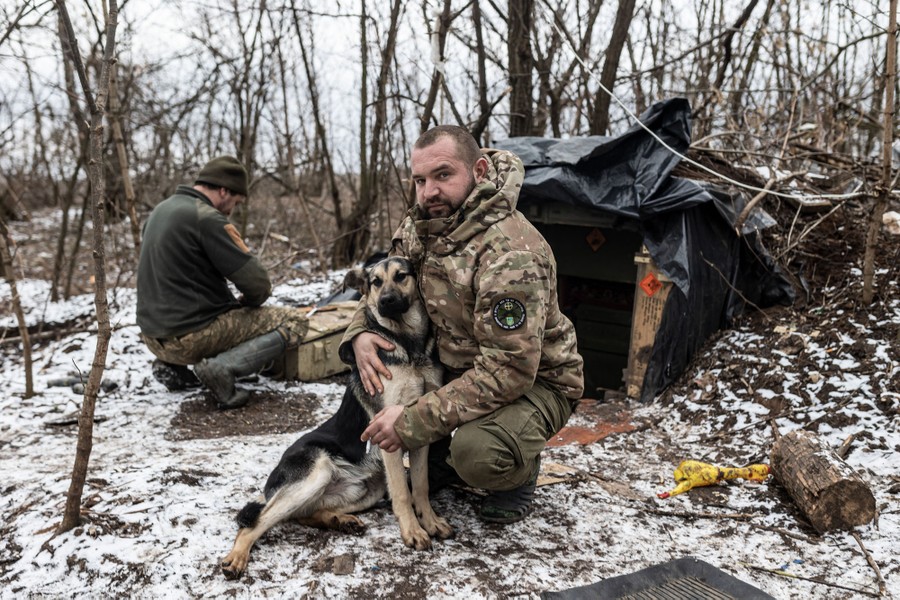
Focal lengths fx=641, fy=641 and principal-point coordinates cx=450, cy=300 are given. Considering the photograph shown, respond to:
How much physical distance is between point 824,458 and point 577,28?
7.24m

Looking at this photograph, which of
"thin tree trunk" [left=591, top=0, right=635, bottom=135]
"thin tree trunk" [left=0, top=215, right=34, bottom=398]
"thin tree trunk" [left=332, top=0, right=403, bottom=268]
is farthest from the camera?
"thin tree trunk" [left=332, top=0, right=403, bottom=268]

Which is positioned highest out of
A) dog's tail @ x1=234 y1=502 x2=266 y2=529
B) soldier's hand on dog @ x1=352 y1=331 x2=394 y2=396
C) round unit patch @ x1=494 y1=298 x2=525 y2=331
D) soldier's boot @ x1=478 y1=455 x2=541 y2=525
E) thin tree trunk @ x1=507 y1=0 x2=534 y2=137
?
thin tree trunk @ x1=507 y1=0 x2=534 y2=137

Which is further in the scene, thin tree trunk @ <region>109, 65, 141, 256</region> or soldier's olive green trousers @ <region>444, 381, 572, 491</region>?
thin tree trunk @ <region>109, 65, 141, 256</region>

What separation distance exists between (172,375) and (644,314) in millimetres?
3889

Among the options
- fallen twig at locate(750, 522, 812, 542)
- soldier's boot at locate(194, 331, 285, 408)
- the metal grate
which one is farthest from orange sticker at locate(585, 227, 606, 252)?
the metal grate

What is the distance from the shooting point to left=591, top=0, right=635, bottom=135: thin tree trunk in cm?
709

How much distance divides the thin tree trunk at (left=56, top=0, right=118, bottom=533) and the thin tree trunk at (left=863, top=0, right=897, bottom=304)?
4.23m

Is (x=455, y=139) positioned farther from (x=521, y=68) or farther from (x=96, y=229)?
→ (x=521, y=68)

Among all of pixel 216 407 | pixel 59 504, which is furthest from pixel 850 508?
pixel 216 407

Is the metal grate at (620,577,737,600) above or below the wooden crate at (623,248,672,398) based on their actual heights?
below

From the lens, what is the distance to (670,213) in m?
4.95

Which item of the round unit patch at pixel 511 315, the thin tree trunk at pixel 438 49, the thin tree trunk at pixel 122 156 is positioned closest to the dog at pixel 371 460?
the round unit patch at pixel 511 315

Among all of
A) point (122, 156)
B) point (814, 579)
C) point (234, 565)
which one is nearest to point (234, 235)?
point (122, 156)

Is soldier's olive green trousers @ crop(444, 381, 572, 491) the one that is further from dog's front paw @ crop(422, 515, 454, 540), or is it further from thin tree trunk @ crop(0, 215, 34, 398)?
thin tree trunk @ crop(0, 215, 34, 398)
